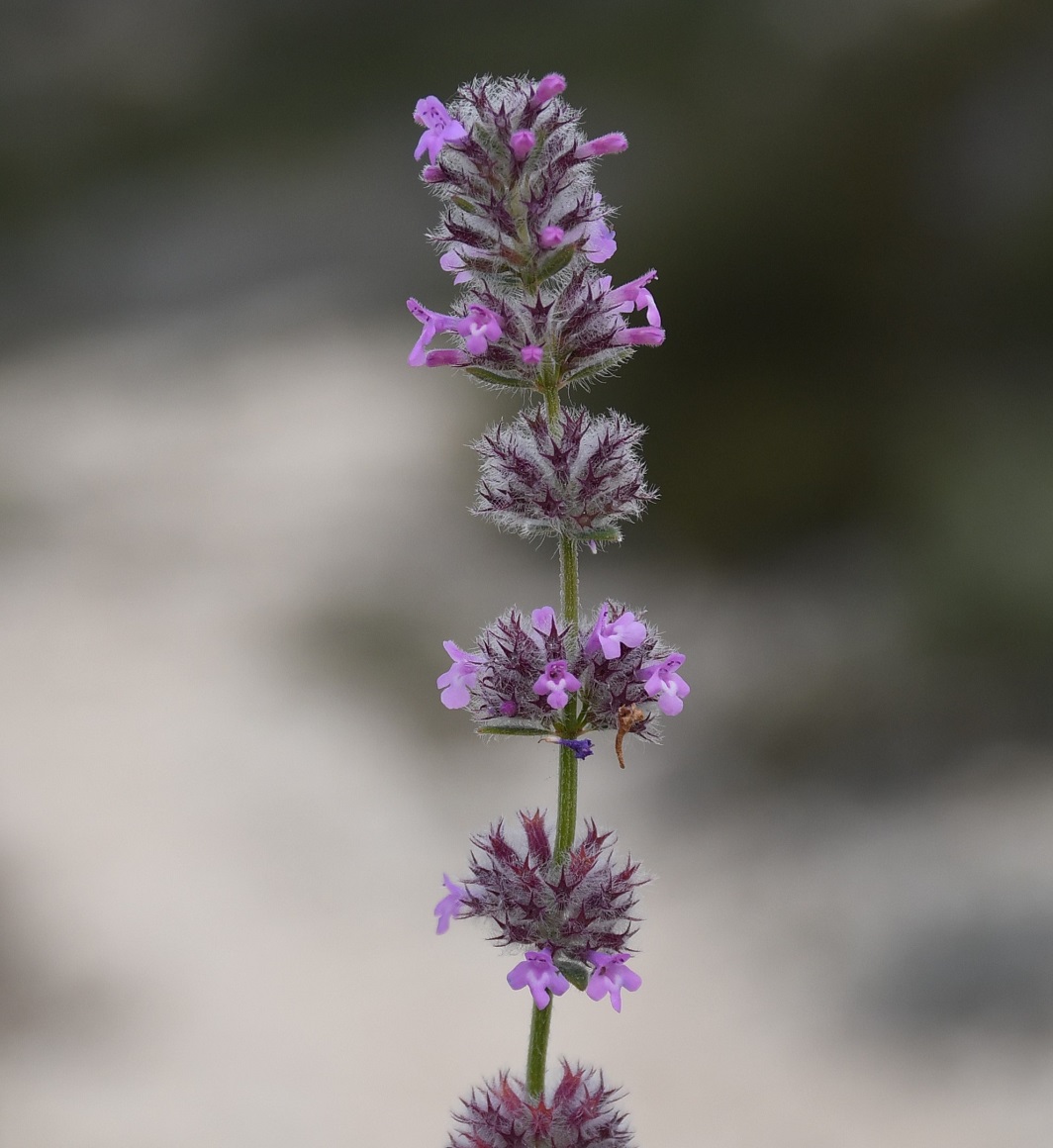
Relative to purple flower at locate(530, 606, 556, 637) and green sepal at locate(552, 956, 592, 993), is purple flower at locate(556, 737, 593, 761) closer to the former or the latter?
purple flower at locate(530, 606, 556, 637)

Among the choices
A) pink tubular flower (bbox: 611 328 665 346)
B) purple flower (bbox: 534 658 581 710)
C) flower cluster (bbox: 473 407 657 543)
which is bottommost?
purple flower (bbox: 534 658 581 710)

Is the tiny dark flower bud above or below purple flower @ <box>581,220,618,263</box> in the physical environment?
below

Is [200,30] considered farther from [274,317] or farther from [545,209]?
[545,209]

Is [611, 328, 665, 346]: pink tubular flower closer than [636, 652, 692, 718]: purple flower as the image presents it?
No

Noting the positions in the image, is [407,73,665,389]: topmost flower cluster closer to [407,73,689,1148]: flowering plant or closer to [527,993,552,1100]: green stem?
[407,73,689,1148]: flowering plant

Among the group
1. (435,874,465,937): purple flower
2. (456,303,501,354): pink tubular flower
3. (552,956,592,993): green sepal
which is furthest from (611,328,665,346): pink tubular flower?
(552,956,592,993): green sepal

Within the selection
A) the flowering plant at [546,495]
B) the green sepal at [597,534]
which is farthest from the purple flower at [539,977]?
the green sepal at [597,534]

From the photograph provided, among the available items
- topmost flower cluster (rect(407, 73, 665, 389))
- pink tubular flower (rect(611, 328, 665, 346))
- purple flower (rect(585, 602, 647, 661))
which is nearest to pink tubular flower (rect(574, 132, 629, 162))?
topmost flower cluster (rect(407, 73, 665, 389))
